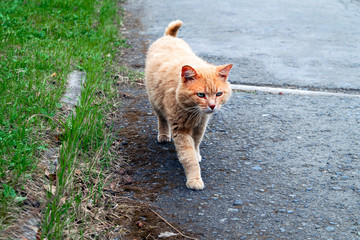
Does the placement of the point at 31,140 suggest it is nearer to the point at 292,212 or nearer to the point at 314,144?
the point at 292,212

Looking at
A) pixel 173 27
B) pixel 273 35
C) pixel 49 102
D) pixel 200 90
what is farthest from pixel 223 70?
pixel 273 35

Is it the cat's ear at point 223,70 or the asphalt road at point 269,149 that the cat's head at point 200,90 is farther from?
the asphalt road at point 269,149

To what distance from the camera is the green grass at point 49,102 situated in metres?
2.38

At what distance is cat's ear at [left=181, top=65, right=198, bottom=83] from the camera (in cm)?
321

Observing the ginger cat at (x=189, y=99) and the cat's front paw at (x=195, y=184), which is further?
the ginger cat at (x=189, y=99)

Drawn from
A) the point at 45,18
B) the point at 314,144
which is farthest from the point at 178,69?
the point at 45,18

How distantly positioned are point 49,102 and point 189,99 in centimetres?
123

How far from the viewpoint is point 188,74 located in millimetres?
3258

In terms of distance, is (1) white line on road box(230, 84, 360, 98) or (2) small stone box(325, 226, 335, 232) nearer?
(2) small stone box(325, 226, 335, 232)

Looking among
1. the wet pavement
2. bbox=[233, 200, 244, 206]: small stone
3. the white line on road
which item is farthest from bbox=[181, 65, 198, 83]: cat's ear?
the wet pavement

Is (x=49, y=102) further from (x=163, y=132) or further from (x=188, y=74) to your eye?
(x=188, y=74)

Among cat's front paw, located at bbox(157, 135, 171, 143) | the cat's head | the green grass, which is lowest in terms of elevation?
cat's front paw, located at bbox(157, 135, 171, 143)

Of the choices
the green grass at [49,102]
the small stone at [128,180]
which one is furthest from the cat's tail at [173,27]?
the small stone at [128,180]

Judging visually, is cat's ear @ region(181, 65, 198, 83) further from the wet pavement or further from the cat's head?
the wet pavement
